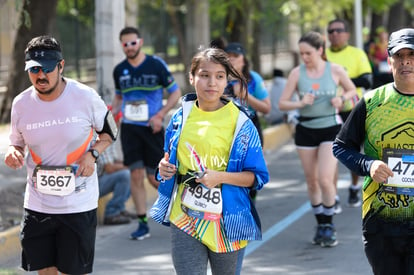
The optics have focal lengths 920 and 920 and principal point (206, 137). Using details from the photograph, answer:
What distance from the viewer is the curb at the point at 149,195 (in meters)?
8.44

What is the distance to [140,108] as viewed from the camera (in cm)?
921

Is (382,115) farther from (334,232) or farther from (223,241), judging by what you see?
(334,232)

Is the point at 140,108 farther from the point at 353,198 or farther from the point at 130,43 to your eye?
the point at 353,198

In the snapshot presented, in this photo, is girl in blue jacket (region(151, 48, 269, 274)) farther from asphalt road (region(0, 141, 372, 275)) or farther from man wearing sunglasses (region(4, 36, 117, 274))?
asphalt road (region(0, 141, 372, 275))

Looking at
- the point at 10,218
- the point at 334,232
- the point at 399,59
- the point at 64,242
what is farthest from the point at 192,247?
the point at 10,218

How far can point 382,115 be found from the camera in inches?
196

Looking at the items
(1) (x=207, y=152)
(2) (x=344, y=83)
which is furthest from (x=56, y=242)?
(2) (x=344, y=83)

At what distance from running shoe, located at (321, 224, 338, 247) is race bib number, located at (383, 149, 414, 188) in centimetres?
366

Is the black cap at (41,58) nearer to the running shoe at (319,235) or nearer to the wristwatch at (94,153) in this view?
the wristwatch at (94,153)

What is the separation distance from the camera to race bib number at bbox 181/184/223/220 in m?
5.03

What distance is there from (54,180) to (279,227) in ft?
14.7

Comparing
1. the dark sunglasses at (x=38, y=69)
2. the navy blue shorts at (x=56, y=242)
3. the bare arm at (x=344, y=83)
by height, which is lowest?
the navy blue shorts at (x=56, y=242)

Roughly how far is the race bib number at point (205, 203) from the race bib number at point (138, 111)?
13.6 feet

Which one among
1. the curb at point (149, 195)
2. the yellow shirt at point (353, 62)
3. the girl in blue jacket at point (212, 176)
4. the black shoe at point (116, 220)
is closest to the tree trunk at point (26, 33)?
the curb at point (149, 195)
